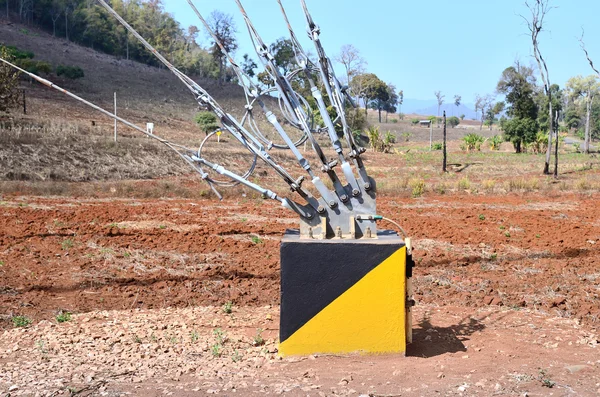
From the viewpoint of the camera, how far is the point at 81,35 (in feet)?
273

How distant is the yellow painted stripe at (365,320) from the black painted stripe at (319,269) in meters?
0.05

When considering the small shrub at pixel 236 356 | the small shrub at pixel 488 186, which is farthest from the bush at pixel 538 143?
the small shrub at pixel 236 356

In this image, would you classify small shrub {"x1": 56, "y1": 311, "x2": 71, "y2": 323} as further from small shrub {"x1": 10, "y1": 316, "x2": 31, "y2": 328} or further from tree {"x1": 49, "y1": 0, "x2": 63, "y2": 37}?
tree {"x1": 49, "y1": 0, "x2": 63, "y2": 37}

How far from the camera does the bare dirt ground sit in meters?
4.19

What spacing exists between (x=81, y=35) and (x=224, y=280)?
3301 inches

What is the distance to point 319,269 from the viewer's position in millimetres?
4566

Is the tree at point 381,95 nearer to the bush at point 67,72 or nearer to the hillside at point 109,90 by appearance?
the hillside at point 109,90

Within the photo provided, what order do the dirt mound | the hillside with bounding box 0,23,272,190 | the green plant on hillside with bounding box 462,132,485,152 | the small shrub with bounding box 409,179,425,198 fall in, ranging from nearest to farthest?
the dirt mound, the small shrub with bounding box 409,179,425,198, the hillside with bounding box 0,23,272,190, the green plant on hillside with bounding box 462,132,485,152

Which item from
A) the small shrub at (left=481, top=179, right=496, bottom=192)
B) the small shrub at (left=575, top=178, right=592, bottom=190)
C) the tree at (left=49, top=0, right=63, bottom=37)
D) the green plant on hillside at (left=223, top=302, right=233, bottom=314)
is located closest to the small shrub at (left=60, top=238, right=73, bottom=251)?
the green plant on hillside at (left=223, top=302, right=233, bottom=314)

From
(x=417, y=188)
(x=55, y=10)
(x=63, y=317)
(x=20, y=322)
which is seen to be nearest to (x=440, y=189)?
(x=417, y=188)

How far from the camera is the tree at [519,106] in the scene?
4662 cm

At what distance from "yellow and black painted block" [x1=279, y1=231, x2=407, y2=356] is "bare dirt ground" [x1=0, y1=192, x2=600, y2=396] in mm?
137

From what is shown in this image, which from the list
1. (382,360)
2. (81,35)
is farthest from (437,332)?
(81,35)

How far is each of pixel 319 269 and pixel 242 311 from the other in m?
1.96
